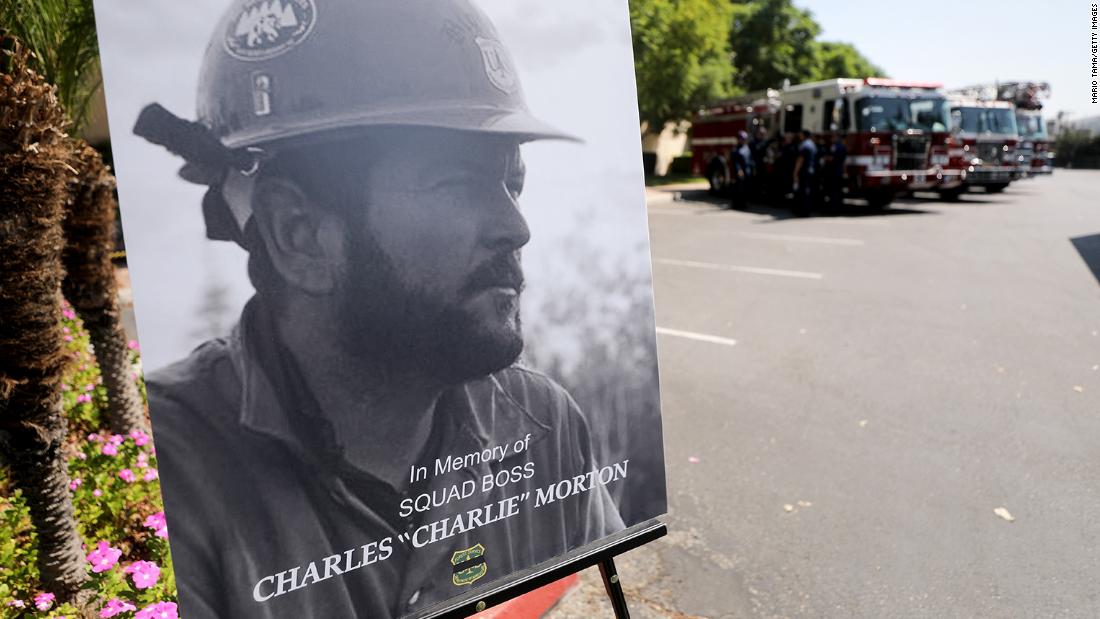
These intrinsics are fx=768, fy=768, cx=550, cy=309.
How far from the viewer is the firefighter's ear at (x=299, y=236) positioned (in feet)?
5.01

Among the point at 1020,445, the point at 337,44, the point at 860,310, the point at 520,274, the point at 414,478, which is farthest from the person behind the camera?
the point at 860,310

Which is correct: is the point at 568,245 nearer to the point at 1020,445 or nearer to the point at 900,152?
the point at 1020,445

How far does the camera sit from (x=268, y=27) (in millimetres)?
1498

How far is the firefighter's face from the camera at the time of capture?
1.66m

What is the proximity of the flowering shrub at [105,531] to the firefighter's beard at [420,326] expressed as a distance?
1095 millimetres

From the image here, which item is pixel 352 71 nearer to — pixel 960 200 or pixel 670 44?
pixel 960 200

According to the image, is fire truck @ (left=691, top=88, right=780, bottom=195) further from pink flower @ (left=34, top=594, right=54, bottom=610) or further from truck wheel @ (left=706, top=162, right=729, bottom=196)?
pink flower @ (left=34, top=594, right=54, bottom=610)

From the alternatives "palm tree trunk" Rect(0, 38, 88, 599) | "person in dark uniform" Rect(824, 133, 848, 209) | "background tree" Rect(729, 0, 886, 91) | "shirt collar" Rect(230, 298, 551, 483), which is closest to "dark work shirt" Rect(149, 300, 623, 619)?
"shirt collar" Rect(230, 298, 551, 483)

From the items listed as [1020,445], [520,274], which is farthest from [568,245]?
[1020,445]

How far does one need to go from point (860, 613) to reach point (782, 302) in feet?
18.7

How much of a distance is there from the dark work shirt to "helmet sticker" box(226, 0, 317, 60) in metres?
0.50

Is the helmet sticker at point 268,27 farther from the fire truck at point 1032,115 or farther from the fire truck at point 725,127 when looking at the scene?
the fire truck at point 1032,115

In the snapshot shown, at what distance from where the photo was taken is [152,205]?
141cm

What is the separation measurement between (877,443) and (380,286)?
4.18m
